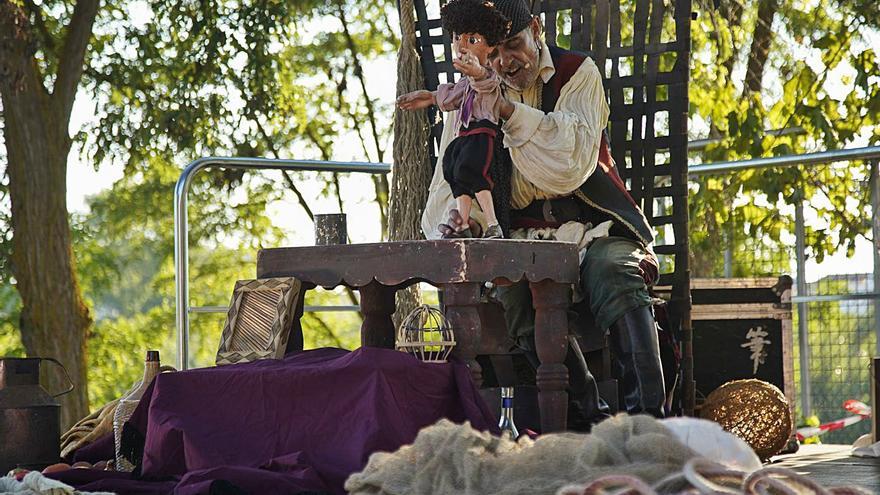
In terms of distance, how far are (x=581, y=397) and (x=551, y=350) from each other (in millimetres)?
568

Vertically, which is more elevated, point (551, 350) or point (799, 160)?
point (799, 160)

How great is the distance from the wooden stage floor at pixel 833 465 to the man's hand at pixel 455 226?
1.19 m

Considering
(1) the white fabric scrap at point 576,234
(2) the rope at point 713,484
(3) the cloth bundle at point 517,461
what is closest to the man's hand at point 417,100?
(1) the white fabric scrap at point 576,234

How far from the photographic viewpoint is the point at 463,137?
13.2ft

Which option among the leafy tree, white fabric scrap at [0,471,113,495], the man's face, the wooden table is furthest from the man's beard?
the leafy tree

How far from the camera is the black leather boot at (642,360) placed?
12.6 ft

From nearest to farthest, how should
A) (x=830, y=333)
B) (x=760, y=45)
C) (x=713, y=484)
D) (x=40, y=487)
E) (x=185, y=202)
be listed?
1. (x=713, y=484)
2. (x=40, y=487)
3. (x=185, y=202)
4. (x=830, y=333)
5. (x=760, y=45)

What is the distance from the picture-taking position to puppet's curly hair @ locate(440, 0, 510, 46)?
390 centimetres

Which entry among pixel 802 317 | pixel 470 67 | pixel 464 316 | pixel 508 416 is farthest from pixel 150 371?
pixel 802 317

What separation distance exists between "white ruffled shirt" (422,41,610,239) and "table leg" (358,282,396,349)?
1.06ft

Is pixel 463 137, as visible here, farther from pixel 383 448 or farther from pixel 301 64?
pixel 301 64

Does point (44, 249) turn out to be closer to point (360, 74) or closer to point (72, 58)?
point (72, 58)

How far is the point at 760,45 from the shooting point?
12523 millimetres

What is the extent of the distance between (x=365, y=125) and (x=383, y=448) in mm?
13962
